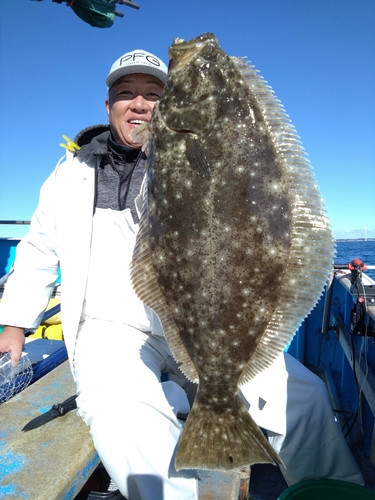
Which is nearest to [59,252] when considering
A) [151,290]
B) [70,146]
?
[70,146]

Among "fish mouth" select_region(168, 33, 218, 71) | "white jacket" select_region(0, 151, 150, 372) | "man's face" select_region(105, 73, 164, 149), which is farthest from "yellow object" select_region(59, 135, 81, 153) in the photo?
Answer: "fish mouth" select_region(168, 33, 218, 71)

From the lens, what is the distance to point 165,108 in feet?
5.55

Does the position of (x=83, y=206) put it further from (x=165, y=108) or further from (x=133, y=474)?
(x=133, y=474)

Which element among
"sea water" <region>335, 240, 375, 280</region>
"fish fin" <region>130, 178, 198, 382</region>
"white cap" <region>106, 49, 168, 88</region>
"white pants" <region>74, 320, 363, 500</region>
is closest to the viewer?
"fish fin" <region>130, 178, 198, 382</region>

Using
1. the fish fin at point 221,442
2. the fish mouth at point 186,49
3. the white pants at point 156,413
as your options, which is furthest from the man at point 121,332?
the fish mouth at point 186,49

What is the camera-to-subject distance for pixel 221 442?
170 centimetres

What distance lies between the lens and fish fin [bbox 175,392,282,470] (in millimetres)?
1628

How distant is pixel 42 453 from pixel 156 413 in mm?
713

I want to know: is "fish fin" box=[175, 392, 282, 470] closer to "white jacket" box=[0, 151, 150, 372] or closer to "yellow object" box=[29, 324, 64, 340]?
"white jacket" box=[0, 151, 150, 372]

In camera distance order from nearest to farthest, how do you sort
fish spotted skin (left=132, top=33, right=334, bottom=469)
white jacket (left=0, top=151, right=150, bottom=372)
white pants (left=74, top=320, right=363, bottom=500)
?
1. fish spotted skin (left=132, top=33, right=334, bottom=469)
2. white pants (left=74, top=320, right=363, bottom=500)
3. white jacket (left=0, top=151, right=150, bottom=372)

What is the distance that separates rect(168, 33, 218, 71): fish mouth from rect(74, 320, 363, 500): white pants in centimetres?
176

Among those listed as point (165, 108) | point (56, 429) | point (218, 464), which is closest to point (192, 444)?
point (218, 464)

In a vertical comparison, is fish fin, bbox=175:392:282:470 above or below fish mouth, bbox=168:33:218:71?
below

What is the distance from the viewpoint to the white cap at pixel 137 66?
112 inches
